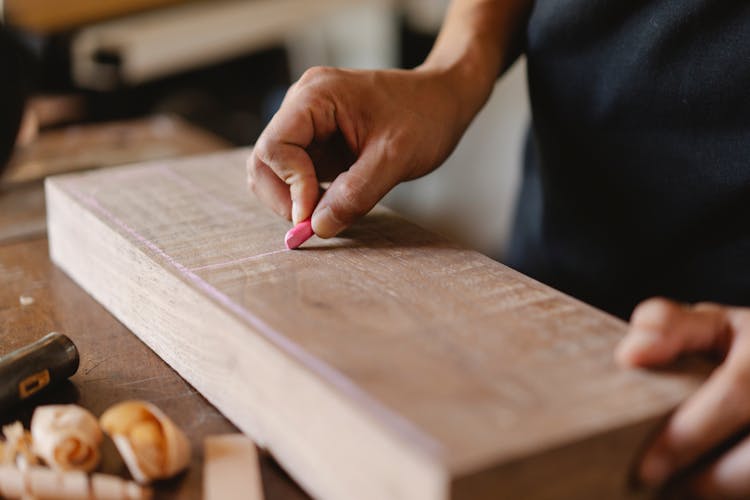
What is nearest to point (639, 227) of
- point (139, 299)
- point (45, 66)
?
point (139, 299)

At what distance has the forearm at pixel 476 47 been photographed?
1.06m

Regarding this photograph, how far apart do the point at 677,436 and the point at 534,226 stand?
70 centimetres

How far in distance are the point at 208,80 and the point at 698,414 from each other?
268 centimetres

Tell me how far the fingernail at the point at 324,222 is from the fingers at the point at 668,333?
13.7 inches

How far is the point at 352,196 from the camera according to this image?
89 centimetres

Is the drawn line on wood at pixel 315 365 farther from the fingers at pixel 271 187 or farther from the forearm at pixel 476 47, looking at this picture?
the forearm at pixel 476 47

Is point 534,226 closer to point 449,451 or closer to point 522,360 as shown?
point 522,360

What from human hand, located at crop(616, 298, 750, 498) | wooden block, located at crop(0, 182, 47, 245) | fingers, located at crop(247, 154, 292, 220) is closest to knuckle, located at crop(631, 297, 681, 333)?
human hand, located at crop(616, 298, 750, 498)

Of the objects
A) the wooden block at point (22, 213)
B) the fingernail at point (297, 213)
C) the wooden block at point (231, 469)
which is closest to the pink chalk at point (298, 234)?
the fingernail at point (297, 213)

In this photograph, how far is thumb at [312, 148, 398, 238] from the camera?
34.9 inches

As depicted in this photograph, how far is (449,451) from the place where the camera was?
517mm

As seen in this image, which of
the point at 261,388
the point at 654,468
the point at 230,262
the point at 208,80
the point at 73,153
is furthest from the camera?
the point at 208,80

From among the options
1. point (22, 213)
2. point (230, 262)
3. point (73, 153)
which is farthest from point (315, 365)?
point (73, 153)

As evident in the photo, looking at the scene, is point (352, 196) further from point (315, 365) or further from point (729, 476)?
point (729, 476)
